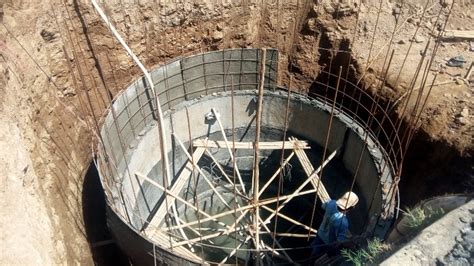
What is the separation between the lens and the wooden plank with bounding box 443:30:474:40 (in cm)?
820

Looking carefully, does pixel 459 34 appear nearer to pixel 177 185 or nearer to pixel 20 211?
pixel 177 185

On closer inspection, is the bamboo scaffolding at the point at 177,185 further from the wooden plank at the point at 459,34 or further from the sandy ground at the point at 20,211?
the wooden plank at the point at 459,34

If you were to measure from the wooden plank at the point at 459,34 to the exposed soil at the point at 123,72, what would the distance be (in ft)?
0.49

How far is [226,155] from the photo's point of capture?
922cm

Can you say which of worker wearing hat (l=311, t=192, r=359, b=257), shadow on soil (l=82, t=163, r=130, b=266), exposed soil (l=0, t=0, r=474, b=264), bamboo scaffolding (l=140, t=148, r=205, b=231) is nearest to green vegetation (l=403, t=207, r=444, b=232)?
worker wearing hat (l=311, t=192, r=359, b=257)

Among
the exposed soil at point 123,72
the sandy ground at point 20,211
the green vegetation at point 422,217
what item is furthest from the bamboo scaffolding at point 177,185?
the green vegetation at point 422,217

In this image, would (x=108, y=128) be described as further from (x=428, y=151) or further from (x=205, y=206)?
(x=428, y=151)

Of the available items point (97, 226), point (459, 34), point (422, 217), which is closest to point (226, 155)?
point (97, 226)

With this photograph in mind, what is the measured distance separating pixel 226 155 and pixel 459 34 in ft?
15.5

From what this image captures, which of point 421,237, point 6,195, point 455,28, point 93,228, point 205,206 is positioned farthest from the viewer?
point 205,206

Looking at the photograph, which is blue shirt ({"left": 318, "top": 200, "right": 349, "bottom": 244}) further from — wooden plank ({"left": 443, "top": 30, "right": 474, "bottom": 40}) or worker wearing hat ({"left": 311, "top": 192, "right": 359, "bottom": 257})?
wooden plank ({"left": 443, "top": 30, "right": 474, "bottom": 40})

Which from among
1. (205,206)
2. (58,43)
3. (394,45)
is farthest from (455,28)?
(58,43)

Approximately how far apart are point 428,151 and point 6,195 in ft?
19.1

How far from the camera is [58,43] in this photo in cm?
726
